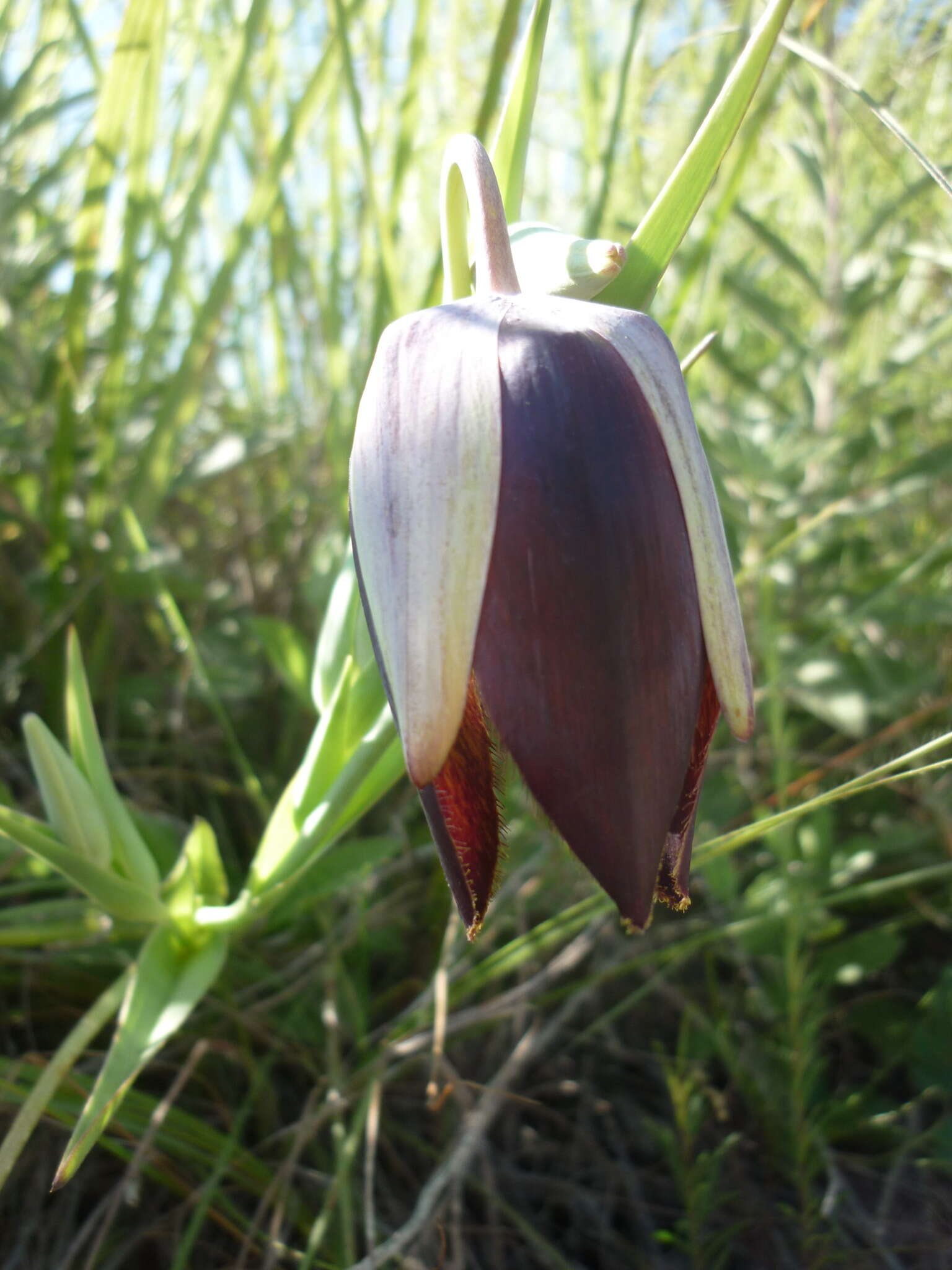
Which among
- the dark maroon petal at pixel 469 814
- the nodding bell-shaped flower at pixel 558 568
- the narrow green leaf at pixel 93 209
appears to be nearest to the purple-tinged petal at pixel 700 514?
the nodding bell-shaped flower at pixel 558 568

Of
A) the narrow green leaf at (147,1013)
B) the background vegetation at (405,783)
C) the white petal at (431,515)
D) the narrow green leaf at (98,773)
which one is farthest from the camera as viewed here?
the background vegetation at (405,783)

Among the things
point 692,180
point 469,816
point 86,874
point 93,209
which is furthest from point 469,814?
point 93,209

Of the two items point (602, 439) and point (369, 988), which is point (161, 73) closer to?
point (602, 439)

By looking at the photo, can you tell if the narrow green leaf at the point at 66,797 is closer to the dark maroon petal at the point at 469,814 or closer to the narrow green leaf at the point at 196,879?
the narrow green leaf at the point at 196,879

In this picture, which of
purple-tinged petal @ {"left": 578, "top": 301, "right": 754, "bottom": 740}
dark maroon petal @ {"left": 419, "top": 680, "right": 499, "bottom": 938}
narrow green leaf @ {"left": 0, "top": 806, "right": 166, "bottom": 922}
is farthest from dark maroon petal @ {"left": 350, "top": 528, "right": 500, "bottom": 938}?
narrow green leaf @ {"left": 0, "top": 806, "right": 166, "bottom": 922}

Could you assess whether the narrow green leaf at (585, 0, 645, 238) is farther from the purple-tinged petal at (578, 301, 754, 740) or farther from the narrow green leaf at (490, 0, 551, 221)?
Answer: the purple-tinged petal at (578, 301, 754, 740)

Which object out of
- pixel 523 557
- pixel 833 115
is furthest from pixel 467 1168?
pixel 833 115

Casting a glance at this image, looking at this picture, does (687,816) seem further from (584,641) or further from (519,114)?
(519,114)
